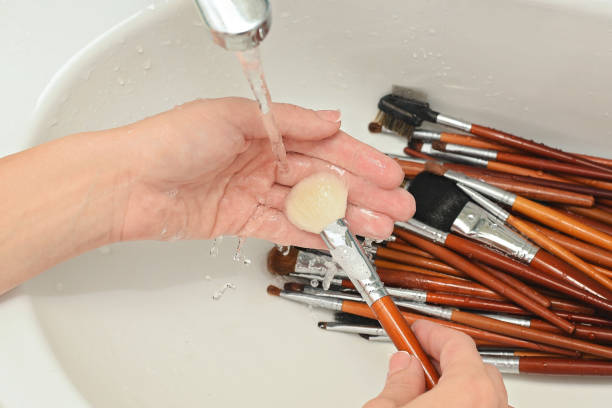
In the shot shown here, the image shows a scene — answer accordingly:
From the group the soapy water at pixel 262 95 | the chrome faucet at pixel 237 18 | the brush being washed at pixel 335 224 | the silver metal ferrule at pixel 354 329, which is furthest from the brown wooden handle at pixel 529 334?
the chrome faucet at pixel 237 18

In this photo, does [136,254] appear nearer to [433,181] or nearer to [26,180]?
[26,180]

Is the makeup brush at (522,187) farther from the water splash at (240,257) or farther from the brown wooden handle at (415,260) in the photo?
the water splash at (240,257)

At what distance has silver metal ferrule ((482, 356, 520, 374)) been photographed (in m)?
0.71

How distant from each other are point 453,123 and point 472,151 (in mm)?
52

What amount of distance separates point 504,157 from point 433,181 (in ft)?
0.39

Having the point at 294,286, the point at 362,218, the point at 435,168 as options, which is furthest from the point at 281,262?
the point at 435,168

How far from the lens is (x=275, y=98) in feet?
2.87

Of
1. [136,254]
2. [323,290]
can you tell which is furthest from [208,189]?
[323,290]

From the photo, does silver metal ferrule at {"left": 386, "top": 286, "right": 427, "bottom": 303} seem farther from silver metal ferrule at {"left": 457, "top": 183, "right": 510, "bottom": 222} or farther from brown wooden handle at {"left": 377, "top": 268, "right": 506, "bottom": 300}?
silver metal ferrule at {"left": 457, "top": 183, "right": 510, "bottom": 222}

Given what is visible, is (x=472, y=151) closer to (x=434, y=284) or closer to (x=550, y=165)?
(x=550, y=165)

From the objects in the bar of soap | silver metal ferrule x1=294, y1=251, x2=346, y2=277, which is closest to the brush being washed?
the bar of soap

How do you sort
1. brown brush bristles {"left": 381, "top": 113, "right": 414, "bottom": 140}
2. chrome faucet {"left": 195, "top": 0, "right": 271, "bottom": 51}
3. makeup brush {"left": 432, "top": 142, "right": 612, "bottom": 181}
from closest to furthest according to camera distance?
1. chrome faucet {"left": 195, "top": 0, "right": 271, "bottom": 51}
2. makeup brush {"left": 432, "top": 142, "right": 612, "bottom": 181}
3. brown brush bristles {"left": 381, "top": 113, "right": 414, "bottom": 140}

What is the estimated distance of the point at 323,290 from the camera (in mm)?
768

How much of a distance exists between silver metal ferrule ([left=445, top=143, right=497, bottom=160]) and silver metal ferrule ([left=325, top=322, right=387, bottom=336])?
293mm
